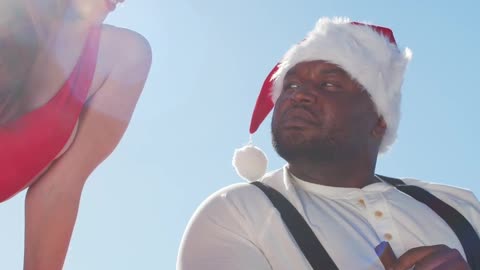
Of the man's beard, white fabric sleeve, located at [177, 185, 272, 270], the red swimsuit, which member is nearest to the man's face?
the man's beard

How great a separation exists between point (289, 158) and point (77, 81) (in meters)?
0.57

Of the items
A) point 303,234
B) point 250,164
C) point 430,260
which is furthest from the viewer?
point 250,164

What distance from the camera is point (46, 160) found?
1514 mm

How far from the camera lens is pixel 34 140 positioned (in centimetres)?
151

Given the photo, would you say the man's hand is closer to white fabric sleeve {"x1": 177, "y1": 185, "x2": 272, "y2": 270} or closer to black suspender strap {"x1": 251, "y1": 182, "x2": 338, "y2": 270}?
black suspender strap {"x1": 251, "y1": 182, "x2": 338, "y2": 270}

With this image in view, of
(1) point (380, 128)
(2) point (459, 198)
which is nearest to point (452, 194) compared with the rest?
(2) point (459, 198)

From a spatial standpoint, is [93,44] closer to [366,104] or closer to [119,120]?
[119,120]

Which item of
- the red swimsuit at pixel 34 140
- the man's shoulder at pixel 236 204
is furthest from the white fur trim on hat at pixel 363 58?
the red swimsuit at pixel 34 140

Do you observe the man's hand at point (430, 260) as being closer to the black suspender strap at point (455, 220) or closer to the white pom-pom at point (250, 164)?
the black suspender strap at point (455, 220)

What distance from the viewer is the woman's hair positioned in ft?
4.96

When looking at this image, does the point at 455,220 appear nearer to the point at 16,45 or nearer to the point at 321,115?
the point at 321,115

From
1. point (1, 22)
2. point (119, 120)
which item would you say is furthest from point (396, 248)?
point (1, 22)

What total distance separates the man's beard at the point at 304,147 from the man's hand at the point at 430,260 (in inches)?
16.7

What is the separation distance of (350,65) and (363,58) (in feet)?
0.20
